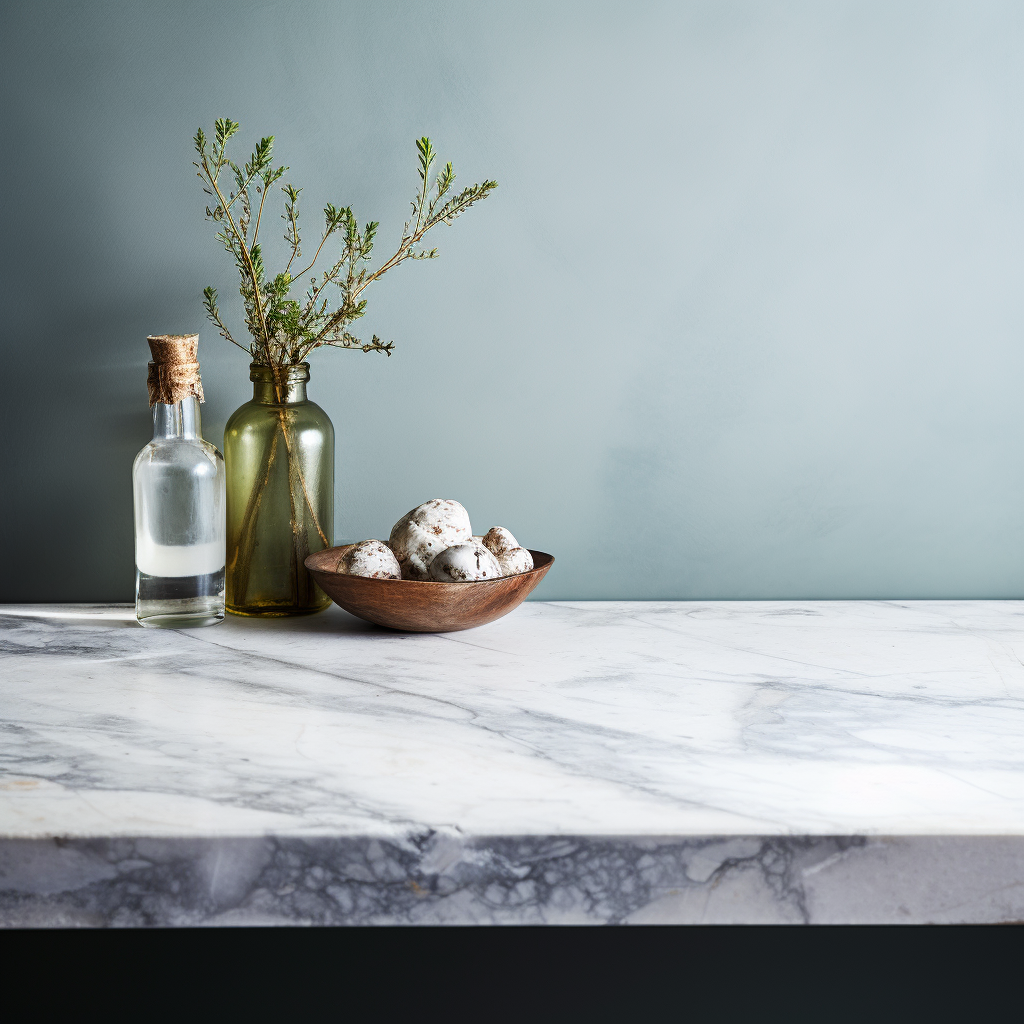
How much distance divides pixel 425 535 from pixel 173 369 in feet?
1.01

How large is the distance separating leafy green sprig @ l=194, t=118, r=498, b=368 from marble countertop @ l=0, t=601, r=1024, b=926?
342 mm

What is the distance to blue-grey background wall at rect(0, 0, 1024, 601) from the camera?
44.6 inches

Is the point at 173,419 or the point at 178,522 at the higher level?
the point at 173,419

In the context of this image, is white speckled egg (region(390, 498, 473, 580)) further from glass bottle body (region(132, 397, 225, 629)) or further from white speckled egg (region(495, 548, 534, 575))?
glass bottle body (region(132, 397, 225, 629))

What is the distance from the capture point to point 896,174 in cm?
118

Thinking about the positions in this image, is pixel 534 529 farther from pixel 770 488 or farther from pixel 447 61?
pixel 447 61

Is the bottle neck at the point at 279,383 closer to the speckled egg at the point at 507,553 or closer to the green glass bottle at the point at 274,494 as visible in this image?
the green glass bottle at the point at 274,494

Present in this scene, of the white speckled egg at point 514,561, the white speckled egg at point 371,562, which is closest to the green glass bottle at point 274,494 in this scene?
the white speckled egg at point 371,562

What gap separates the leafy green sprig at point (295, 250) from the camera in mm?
1042

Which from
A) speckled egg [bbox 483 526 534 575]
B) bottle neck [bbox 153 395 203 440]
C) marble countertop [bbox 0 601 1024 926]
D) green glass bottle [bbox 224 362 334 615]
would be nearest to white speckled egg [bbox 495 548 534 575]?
speckled egg [bbox 483 526 534 575]

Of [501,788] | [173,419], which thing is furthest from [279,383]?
[501,788]

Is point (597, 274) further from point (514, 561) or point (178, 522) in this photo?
point (178, 522)

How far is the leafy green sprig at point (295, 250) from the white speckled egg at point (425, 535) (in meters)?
0.19

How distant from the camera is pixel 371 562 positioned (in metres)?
1.01
